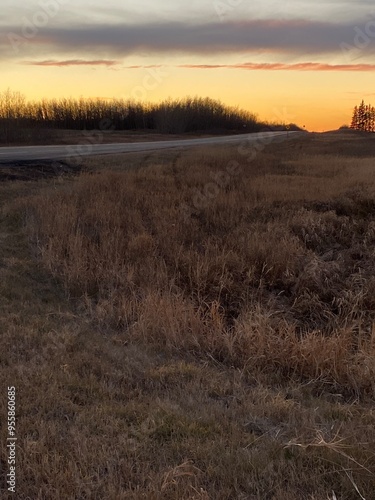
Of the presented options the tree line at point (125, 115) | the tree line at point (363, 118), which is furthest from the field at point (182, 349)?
the tree line at point (363, 118)

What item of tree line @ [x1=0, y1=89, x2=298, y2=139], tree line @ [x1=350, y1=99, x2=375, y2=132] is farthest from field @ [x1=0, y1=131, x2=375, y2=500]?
tree line @ [x1=350, y1=99, x2=375, y2=132]

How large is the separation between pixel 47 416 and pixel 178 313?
9.19ft

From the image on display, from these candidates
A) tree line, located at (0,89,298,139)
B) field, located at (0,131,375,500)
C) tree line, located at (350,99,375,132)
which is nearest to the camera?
field, located at (0,131,375,500)

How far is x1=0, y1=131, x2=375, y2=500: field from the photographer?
2.99 m

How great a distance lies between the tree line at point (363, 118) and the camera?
136250mm

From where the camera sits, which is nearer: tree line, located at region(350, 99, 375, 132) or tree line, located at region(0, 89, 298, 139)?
tree line, located at region(0, 89, 298, 139)

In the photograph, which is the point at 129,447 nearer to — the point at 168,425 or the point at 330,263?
the point at 168,425

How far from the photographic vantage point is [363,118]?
136875 millimetres

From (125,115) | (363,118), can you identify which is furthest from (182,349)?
(363,118)

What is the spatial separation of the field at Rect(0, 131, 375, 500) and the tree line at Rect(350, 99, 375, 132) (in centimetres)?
13583

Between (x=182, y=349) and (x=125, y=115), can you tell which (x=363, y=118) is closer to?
(x=125, y=115)

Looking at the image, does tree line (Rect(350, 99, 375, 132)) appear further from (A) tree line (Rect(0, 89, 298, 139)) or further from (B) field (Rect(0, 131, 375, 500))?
(B) field (Rect(0, 131, 375, 500))

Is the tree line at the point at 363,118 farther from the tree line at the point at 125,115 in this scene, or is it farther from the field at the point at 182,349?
the field at the point at 182,349

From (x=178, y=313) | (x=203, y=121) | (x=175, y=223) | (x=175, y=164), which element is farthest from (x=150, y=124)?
(x=178, y=313)
